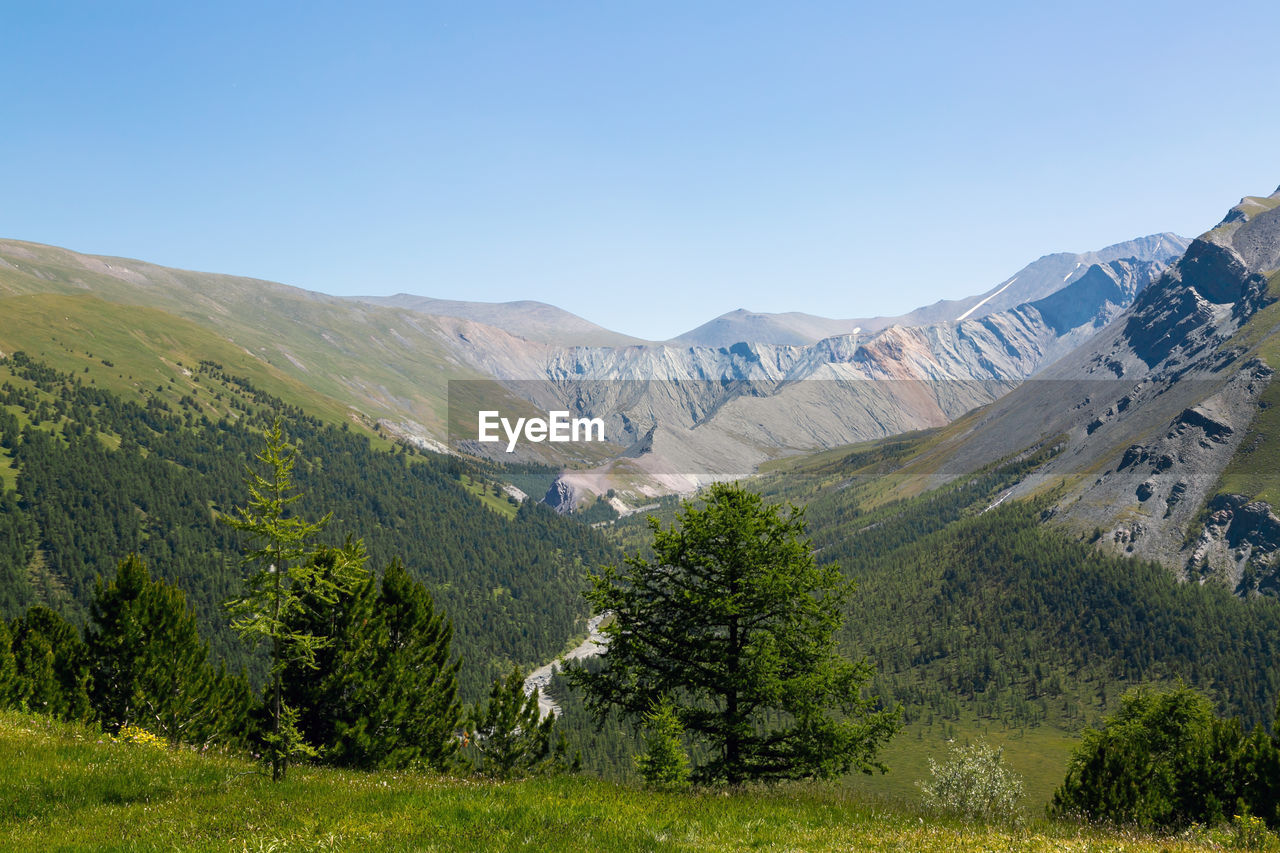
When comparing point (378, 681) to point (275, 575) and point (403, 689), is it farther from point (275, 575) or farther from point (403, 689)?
point (275, 575)

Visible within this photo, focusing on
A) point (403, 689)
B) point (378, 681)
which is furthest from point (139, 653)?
point (403, 689)

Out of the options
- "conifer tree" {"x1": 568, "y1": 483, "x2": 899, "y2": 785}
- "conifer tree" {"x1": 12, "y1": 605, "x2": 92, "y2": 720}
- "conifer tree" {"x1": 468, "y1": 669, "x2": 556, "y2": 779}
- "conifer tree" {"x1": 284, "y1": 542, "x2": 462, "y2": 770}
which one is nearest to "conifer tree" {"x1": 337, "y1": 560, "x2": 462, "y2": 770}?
"conifer tree" {"x1": 284, "y1": 542, "x2": 462, "y2": 770}

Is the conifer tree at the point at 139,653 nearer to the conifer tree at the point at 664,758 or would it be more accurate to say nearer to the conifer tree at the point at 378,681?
the conifer tree at the point at 378,681

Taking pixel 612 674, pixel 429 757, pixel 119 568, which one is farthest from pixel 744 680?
pixel 119 568

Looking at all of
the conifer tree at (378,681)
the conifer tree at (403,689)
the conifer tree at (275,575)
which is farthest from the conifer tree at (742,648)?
the conifer tree at (403,689)

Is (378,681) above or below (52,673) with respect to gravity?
above

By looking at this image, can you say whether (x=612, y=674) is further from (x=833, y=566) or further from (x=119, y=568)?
(x=119, y=568)

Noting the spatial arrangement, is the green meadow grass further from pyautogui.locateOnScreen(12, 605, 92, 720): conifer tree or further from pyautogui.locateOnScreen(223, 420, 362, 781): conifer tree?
pyautogui.locateOnScreen(12, 605, 92, 720): conifer tree
